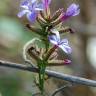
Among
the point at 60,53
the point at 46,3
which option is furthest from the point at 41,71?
the point at 60,53

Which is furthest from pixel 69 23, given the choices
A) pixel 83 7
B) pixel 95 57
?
pixel 95 57

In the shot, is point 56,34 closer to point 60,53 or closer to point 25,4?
point 25,4

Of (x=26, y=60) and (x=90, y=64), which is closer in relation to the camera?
(x=26, y=60)

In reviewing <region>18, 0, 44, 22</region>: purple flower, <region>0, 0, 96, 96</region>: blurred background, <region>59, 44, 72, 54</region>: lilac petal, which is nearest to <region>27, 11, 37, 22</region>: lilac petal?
<region>18, 0, 44, 22</region>: purple flower

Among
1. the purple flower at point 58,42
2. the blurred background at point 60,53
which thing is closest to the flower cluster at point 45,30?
the purple flower at point 58,42

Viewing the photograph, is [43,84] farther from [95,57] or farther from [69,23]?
[95,57]

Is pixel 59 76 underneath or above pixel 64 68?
above

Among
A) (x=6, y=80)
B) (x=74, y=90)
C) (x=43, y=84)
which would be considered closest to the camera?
(x=43, y=84)
